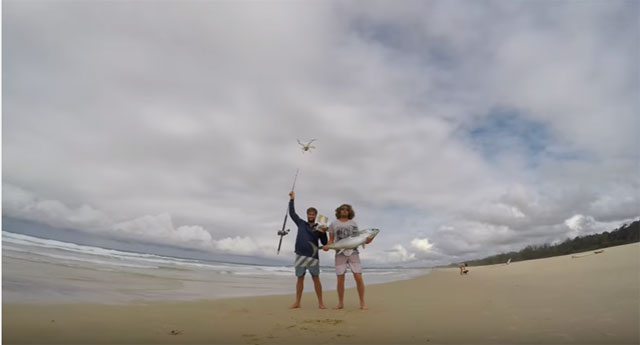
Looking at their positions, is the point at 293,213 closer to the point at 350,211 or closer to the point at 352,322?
the point at 350,211

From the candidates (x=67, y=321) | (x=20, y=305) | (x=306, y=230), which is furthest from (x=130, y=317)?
(x=306, y=230)

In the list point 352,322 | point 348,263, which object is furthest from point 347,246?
point 352,322

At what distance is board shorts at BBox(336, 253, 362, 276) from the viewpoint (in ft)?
20.3

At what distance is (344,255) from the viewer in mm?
6277

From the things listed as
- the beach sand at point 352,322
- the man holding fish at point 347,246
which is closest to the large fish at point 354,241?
the man holding fish at point 347,246

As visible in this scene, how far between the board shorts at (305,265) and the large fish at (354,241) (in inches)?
19.7

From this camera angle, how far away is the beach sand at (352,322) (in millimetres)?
3854

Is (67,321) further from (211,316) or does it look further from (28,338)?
(211,316)

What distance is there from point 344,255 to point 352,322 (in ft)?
4.92

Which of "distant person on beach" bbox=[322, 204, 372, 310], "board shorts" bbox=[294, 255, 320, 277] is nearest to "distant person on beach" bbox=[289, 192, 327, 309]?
"board shorts" bbox=[294, 255, 320, 277]

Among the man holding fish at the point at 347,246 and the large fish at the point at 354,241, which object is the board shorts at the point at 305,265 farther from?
the large fish at the point at 354,241

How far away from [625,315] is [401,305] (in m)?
3.26

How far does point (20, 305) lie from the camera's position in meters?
4.79

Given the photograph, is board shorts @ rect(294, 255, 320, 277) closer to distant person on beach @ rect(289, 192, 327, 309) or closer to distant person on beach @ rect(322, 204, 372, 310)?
distant person on beach @ rect(289, 192, 327, 309)
